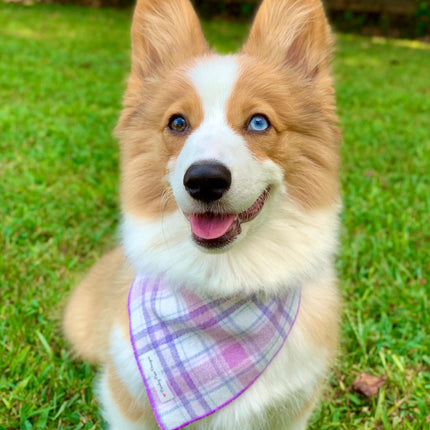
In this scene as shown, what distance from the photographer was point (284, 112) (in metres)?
2.39

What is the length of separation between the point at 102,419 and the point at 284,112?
1959 mm

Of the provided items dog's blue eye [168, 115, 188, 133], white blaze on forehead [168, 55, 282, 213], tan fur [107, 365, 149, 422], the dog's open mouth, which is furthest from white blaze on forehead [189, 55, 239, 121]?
tan fur [107, 365, 149, 422]

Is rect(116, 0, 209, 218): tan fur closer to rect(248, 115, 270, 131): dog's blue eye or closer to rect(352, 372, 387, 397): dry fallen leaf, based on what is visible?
rect(248, 115, 270, 131): dog's blue eye

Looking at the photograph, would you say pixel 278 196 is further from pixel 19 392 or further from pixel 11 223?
pixel 11 223

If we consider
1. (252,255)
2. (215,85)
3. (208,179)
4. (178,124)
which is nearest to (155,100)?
(178,124)

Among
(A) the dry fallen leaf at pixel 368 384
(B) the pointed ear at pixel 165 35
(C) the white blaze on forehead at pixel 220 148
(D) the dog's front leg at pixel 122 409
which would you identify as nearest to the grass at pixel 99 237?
(A) the dry fallen leaf at pixel 368 384

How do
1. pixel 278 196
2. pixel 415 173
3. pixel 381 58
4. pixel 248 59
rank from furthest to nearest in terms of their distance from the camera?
pixel 381 58, pixel 415 173, pixel 248 59, pixel 278 196

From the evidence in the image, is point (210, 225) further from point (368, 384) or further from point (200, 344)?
point (368, 384)

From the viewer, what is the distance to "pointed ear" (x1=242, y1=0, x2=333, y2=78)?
253 centimetres

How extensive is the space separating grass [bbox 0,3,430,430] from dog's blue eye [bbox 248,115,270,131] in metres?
1.72

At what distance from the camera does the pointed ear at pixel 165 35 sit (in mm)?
2650

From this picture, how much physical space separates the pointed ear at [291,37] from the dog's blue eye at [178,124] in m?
0.59

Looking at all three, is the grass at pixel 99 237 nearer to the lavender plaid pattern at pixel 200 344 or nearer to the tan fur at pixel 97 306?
the tan fur at pixel 97 306

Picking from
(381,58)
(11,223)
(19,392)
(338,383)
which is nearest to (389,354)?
(338,383)
